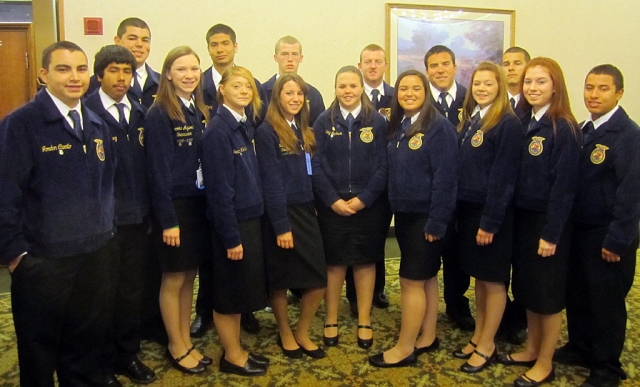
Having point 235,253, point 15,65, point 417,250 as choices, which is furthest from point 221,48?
point 15,65

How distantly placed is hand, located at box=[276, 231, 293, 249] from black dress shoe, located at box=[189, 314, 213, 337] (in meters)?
0.94

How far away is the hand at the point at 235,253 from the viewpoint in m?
2.44

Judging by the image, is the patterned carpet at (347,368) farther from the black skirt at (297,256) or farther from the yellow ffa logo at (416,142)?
the yellow ffa logo at (416,142)

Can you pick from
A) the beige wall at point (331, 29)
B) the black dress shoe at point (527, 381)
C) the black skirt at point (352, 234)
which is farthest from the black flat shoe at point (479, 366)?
the beige wall at point (331, 29)

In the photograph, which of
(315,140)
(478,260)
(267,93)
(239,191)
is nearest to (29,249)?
(239,191)

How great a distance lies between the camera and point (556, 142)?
2.36 metres

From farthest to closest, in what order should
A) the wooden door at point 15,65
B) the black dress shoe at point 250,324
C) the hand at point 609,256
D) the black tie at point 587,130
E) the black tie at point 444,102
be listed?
the wooden door at point 15,65 < the black tie at point 444,102 < the black dress shoe at point 250,324 < the black tie at point 587,130 < the hand at point 609,256

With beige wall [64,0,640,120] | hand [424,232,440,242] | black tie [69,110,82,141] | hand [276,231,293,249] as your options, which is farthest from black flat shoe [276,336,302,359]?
beige wall [64,0,640,120]

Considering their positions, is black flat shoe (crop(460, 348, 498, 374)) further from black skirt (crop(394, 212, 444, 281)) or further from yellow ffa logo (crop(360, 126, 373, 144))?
yellow ffa logo (crop(360, 126, 373, 144))

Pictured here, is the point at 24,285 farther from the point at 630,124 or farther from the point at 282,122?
the point at 630,124

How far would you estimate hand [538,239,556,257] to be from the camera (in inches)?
93.9

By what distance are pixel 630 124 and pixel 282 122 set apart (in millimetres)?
1689

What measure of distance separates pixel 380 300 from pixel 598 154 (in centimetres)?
175

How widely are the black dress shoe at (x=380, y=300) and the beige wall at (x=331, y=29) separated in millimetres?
2381
